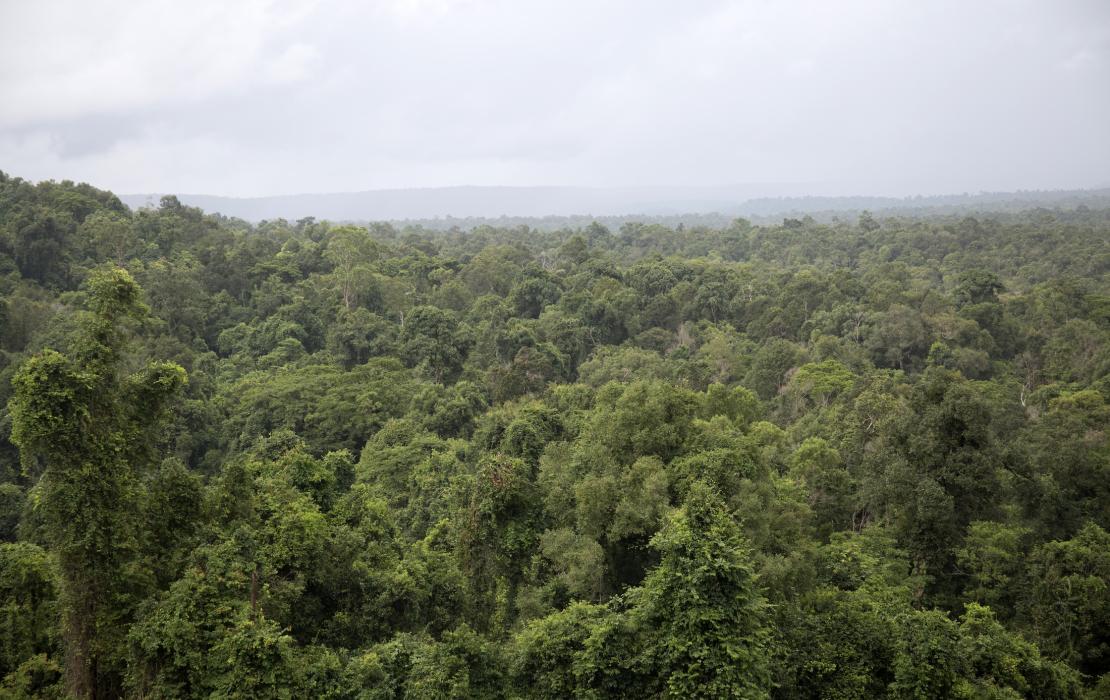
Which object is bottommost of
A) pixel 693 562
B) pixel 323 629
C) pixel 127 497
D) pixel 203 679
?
pixel 323 629

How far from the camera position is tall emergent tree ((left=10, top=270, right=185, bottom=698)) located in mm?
10086

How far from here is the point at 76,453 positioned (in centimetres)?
1048

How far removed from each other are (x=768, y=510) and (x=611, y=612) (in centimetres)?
508

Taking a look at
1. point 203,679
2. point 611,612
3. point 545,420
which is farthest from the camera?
point 545,420

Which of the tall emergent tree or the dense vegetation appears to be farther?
the dense vegetation

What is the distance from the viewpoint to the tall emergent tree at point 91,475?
1009 centimetres

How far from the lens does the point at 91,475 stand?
10.5 metres

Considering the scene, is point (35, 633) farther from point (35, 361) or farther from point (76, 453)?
point (35, 361)

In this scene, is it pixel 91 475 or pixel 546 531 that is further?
pixel 546 531

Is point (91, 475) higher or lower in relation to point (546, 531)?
higher

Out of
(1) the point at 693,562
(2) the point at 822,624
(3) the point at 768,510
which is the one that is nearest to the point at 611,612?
(1) the point at 693,562

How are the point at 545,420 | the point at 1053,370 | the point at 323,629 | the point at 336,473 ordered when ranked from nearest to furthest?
the point at 323,629, the point at 336,473, the point at 545,420, the point at 1053,370

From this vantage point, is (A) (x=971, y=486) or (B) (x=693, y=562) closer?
(B) (x=693, y=562)

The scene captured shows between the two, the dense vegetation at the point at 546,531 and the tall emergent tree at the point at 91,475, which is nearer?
the tall emergent tree at the point at 91,475
